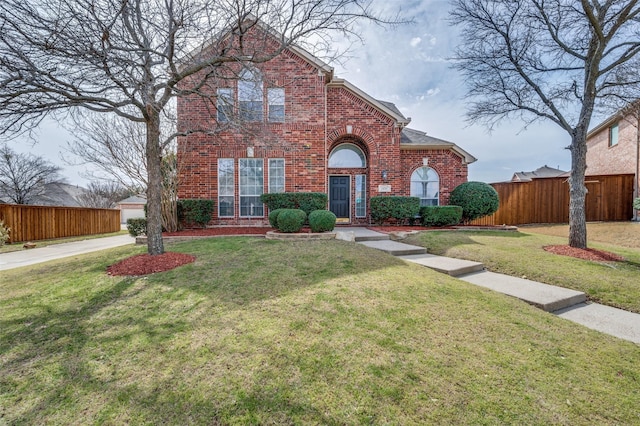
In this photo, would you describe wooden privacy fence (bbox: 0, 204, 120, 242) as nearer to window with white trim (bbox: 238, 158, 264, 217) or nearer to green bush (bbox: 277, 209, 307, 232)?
window with white trim (bbox: 238, 158, 264, 217)

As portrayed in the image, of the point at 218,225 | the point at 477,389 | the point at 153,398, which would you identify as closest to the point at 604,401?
the point at 477,389

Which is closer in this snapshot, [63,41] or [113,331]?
[113,331]

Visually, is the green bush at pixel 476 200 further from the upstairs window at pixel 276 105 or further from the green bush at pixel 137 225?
the green bush at pixel 137 225

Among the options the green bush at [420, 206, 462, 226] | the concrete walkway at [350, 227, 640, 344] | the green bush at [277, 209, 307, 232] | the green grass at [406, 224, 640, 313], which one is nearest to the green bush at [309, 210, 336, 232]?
the green bush at [277, 209, 307, 232]

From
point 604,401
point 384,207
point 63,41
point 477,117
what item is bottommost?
point 604,401

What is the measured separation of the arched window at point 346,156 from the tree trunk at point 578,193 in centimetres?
680

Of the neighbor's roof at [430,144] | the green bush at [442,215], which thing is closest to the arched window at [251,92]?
the neighbor's roof at [430,144]

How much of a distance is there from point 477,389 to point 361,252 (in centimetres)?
380

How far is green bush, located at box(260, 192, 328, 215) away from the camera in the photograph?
9.62m

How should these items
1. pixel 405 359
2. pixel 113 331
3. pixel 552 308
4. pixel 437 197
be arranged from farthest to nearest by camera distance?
pixel 437 197 < pixel 552 308 < pixel 113 331 < pixel 405 359

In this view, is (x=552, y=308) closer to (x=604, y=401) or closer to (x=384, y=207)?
(x=604, y=401)

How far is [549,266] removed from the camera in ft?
17.9

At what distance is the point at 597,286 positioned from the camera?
14.9ft

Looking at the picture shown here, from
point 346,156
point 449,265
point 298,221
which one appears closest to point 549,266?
point 449,265
